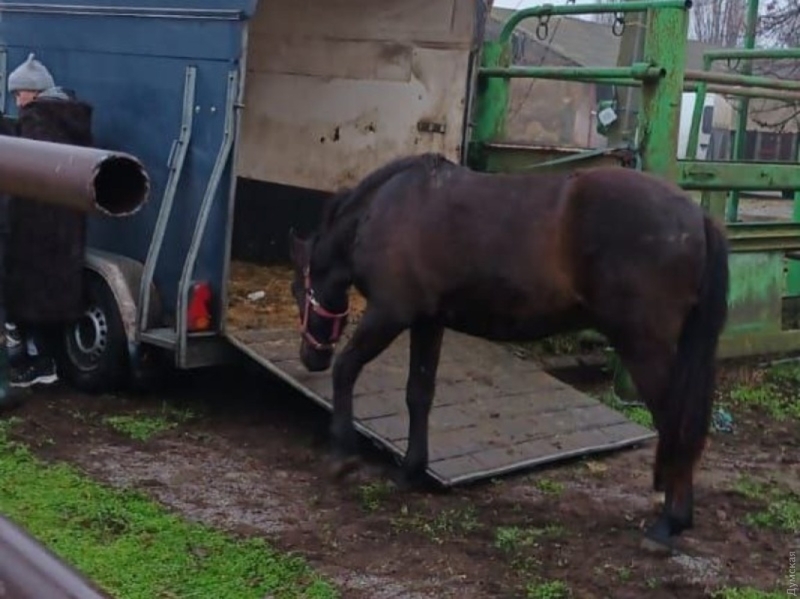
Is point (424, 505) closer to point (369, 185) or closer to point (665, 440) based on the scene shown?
point (665, 440)

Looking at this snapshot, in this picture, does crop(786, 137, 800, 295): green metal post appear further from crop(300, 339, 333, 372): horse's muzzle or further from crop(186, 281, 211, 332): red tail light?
crop(186, 281, 211, 332): red tail light

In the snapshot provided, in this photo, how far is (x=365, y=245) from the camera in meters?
5.01

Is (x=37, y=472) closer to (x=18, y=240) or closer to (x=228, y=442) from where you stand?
(x=228, y=442)

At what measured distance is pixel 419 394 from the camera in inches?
200

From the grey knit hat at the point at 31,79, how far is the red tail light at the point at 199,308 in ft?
5.10

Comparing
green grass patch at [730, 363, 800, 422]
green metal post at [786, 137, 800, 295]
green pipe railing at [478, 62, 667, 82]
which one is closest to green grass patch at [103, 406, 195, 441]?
green pipe railing at [478, 62, 667, 82]

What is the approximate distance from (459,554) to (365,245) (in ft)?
4.65

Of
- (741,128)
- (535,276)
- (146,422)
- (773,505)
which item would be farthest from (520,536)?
(741,128)

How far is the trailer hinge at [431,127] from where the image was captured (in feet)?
22.4

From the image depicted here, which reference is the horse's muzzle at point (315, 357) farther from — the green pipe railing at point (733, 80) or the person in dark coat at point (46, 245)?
the green pipe railing at point (733, 80)

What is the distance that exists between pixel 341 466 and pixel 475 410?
96 cm

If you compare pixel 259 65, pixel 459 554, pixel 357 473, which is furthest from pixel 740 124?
pixel 459 554

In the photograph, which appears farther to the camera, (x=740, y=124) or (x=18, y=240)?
(x=740, y=124)

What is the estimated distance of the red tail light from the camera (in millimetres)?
5746
